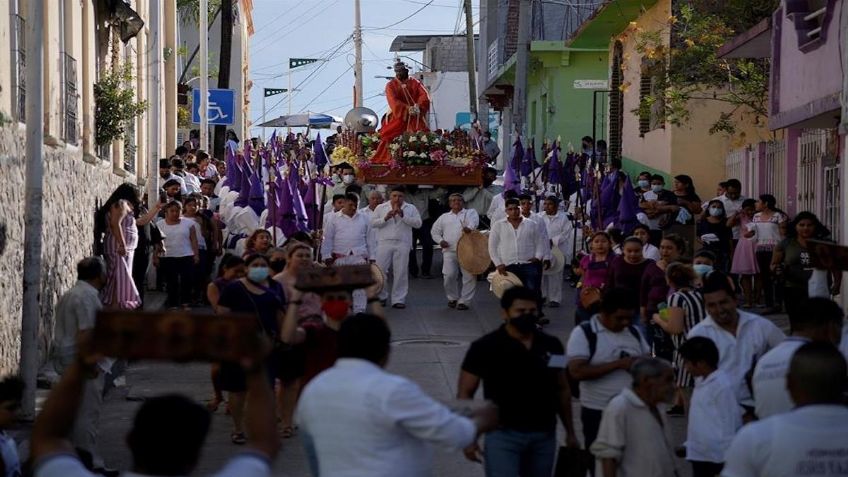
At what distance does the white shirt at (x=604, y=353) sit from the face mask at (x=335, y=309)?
1.71m

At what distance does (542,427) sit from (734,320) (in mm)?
1681

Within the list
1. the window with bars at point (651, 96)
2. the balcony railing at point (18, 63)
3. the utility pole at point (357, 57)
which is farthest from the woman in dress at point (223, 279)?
the utility pole at point (357, 57)

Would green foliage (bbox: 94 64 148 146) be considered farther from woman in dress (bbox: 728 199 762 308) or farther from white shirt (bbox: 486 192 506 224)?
woman in dress (bbox: 728 199 762 308)

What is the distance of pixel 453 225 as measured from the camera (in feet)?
73.4

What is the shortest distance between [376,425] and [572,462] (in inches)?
103

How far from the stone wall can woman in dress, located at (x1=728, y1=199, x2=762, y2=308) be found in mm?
8138

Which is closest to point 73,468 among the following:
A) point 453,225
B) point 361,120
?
point 453,225

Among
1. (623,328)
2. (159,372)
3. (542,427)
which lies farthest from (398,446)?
(159,372)

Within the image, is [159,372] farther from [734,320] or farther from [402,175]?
[402,175]

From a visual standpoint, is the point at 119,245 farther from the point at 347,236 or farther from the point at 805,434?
the point at 805,434

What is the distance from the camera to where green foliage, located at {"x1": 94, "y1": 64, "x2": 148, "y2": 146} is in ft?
67.5

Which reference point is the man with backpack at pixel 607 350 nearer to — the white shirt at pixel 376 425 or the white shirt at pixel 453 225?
the white shirt at pixel 376 425

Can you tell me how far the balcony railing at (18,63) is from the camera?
14203 mm

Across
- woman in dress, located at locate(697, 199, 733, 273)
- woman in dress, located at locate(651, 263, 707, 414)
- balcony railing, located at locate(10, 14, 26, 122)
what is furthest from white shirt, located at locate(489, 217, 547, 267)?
woman in dress, located at locate(651, 263, 707, 414)
